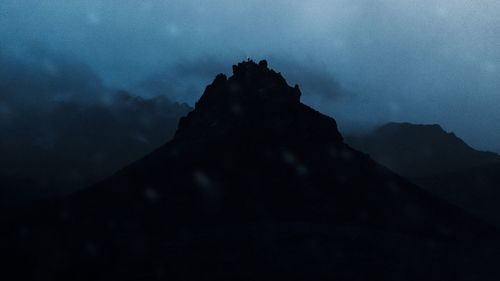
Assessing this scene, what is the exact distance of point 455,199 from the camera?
6693 inches

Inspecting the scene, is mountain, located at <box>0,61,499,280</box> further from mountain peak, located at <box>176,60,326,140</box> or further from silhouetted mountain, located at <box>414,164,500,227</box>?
silhouetted mountain, located at <box>414,164,500,227</box>

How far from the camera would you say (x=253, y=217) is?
3420 inches

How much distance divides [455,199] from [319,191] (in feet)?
288

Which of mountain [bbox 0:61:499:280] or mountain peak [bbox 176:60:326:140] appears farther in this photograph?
mountain peak [bbox 176:60:326:140]

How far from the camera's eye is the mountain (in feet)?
208

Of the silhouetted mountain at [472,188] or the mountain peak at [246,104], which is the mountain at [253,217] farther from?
the silhouetted mountain at [472,188]

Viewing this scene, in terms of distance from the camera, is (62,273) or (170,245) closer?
(62,273)

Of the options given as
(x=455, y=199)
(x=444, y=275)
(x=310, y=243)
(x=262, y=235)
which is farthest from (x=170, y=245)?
(x=455, y=199)

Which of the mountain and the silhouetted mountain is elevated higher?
the silhouetted mountain

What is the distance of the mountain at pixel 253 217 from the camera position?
63312 mm

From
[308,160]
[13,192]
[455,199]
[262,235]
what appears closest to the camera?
[262,235]

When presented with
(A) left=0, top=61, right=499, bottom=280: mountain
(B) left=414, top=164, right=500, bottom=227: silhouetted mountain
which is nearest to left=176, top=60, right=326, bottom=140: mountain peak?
(A) left=0, top=61, right=499, bottom=280: mountain

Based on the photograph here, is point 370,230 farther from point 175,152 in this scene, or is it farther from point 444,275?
point 175,152

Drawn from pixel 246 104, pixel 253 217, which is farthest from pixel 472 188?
pixel 253 217
